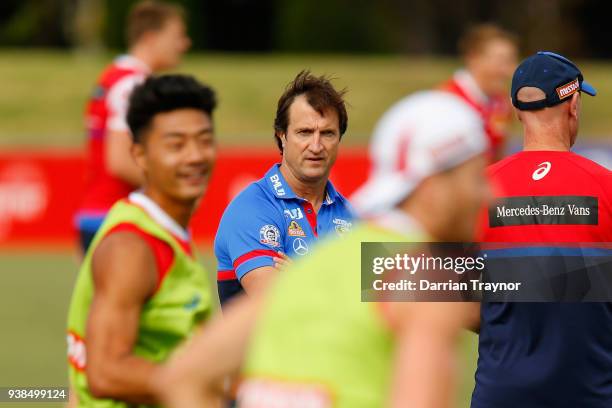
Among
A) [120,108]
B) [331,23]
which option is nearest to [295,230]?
[120,108]

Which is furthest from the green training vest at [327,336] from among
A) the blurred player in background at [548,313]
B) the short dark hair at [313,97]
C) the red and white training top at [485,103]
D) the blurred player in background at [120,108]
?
the red and white training top at [485,103]

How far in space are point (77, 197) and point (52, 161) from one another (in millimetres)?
594

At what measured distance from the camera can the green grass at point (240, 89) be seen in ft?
90.6

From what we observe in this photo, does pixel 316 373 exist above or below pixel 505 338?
below

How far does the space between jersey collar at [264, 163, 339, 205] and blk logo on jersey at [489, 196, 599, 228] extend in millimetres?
866

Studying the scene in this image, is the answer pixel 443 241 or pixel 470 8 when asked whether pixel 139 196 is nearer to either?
pixel 443 241

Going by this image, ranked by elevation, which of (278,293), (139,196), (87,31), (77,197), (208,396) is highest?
(87,31)

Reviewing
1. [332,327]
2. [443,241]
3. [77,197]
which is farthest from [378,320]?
[77,197]

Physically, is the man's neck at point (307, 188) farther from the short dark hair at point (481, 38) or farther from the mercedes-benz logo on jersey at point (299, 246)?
the short dark hair at point (481, 38)

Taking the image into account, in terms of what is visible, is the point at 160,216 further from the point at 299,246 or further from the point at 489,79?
the point at 489,79

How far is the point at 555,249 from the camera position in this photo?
5141 mm

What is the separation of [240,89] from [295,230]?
78.4 ft

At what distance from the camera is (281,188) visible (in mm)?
5680

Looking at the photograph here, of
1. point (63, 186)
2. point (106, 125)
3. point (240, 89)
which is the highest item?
point (240, 89)
